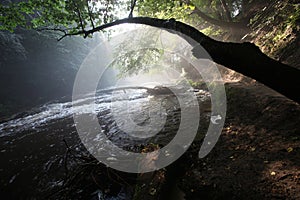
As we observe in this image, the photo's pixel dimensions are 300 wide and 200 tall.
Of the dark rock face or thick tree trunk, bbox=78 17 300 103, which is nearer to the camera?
thick tree trunk, bbox=78 17 300 103

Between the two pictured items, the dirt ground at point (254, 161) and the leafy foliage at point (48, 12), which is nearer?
the dirt ground at point (254, 161)

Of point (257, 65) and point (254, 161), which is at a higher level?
point (257, 65)

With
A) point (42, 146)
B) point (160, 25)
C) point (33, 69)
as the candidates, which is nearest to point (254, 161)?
point (160, 25)

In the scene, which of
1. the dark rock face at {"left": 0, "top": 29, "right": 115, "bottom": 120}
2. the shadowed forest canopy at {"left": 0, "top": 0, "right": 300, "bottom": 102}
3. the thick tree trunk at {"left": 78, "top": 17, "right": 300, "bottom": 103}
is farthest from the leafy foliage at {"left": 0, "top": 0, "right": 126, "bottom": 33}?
the dark rock face at {"left": 0, "top": 29, "right": 115, "bottom": 120}

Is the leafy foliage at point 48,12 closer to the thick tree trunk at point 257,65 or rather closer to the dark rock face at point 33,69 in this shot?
the thick tree trunk at point 257,65

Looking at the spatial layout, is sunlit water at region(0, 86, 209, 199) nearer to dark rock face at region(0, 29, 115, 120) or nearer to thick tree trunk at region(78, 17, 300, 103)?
thick tree trunk at region(78, 17, 300, 103)

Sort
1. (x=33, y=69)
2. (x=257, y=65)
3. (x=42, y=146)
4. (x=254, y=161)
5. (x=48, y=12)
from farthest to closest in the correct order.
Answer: (x=33, y=69)
(x=42, y=146)
(x=48, y=12)
(x=254, y=161)
(x=257, y=65)

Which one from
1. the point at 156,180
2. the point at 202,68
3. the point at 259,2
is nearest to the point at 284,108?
the point at 156,180

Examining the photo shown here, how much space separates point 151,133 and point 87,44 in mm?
49275

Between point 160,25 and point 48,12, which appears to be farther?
point 48,12

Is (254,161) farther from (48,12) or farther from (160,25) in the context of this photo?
(48,12)

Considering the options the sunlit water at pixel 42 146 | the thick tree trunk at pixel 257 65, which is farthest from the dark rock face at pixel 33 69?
the thick tree trunk at pixel 257 65

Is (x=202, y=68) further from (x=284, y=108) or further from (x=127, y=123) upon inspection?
(x=284, y=108)

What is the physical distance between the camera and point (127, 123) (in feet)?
31.6
